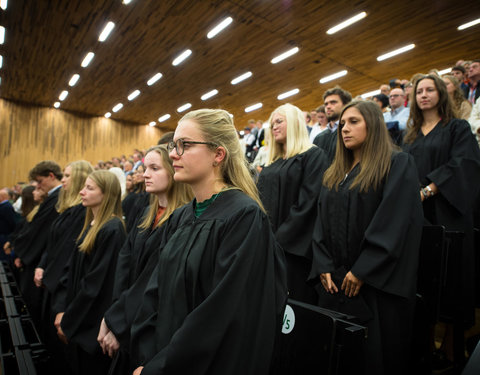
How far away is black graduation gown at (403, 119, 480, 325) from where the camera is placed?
2.97 meters

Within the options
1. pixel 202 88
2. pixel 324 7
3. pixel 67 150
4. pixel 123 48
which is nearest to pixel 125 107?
pixel 67 150

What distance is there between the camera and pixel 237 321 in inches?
51.9

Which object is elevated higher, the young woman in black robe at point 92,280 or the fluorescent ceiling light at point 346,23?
the fluorescent ceiling light at point 346,23

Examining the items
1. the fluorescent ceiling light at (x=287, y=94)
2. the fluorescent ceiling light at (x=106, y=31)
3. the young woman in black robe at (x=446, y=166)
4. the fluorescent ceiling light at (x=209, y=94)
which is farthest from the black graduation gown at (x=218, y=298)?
the fluorescent ceiling light at (x=209, y=94)

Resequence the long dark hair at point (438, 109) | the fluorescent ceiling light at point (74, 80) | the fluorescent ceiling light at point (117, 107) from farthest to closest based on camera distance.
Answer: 1. the fluorescent ceiling light at point (117, 107)
2. the fluorescent ceiling light at point (74, 80)
3. the long dark hair at point (438, 109)

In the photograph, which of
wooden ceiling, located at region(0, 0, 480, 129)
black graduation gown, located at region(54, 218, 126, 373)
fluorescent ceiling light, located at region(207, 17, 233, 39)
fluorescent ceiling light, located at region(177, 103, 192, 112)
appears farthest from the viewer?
fluorescent ceiling light, located at region(177, 103, 192, 112)

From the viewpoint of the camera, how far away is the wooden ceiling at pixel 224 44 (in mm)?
8406

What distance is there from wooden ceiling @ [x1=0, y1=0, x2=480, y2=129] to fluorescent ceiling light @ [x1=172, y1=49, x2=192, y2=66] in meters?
0.17

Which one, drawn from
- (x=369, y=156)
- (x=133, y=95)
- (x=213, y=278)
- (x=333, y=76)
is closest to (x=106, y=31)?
(x=133, y=95)

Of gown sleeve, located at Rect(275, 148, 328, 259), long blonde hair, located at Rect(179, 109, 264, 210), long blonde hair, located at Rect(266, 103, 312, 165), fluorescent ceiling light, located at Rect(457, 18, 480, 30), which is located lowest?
gown sleeve, located at Rect(275, 148, 328, 259)

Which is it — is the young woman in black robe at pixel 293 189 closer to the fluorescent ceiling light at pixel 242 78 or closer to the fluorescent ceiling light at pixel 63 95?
the fluorescent ceiling light at pixel 242 78

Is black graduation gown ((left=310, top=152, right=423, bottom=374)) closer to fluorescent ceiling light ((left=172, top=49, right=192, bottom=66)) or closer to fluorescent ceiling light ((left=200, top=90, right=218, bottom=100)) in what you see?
fluorescent ceiling light ((left=172, top=49, right=192, bottom=66))

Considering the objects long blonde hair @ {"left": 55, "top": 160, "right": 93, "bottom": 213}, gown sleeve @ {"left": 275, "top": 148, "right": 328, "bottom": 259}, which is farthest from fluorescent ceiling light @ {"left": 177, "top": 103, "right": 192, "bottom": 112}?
gown sleeve @ {"left": 275, "top": 148, "right": 328, "bottom": 259}

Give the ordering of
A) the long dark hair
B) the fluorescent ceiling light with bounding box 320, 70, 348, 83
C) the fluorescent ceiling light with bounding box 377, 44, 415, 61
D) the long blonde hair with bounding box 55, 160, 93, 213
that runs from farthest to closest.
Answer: the fluorescent ceiling light with bounding box 320, 70, 348, 83, the fluorescent ceiling light with bounding box 377, 44, 415, 61, the long blonde hair with bounding box 55, 160, 93, 213, the long dark hair
